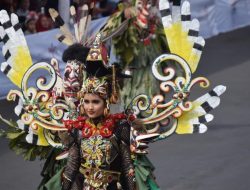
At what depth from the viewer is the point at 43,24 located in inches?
568

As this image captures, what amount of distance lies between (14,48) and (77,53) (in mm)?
565

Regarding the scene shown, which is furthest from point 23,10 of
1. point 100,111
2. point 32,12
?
point 100,111

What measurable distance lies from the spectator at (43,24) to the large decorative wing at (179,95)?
770 cm

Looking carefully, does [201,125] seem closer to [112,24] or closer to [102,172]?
[102,172]

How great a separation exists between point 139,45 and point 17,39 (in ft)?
13.7

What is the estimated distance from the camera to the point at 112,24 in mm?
10562

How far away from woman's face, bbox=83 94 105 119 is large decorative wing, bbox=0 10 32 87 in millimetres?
1137

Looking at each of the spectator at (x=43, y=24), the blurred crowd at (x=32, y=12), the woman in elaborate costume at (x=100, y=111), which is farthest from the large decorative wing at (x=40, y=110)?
the spectator at (x=43, y=24)

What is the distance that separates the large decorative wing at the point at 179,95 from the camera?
265 inches

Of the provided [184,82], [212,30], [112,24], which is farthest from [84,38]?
[212,30]

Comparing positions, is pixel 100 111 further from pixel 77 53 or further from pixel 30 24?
pixel 30 24

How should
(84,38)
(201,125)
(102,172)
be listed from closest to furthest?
(102,172)
(201,125)
(84,38)

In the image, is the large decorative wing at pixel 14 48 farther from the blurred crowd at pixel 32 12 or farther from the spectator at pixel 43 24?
the spectator at pixel 43 24

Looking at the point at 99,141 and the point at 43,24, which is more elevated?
the point at 99,141
